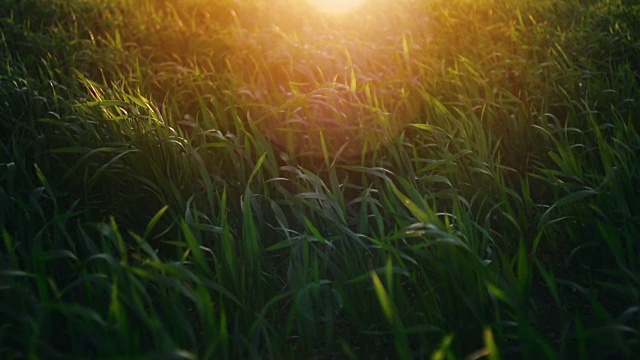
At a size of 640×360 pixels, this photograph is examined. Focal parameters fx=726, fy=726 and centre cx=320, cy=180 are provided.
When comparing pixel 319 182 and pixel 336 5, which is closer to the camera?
pixel 319 182

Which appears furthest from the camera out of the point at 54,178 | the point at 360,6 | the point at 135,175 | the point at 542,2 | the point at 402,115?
the point at 360,6

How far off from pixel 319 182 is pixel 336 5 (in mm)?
2505

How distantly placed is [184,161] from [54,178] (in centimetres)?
42

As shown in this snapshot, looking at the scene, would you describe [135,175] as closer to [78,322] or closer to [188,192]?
[188,192]

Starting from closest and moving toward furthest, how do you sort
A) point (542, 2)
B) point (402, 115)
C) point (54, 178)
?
point (54, 178), point (402, 115), point (542, 2)

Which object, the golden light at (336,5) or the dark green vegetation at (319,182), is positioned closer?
the dark green vegetation at (319,182)

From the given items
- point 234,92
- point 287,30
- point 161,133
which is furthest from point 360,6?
point 161,133

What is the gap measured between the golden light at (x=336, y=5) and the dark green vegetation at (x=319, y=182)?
0.58ft

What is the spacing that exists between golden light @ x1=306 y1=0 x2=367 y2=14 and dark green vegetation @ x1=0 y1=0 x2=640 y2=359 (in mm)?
178

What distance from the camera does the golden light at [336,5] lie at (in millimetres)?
4043

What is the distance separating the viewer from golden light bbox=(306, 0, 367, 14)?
4043 mm

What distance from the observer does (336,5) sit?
420 centimetres

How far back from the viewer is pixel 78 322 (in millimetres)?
1334

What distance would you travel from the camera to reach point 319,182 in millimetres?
1907
